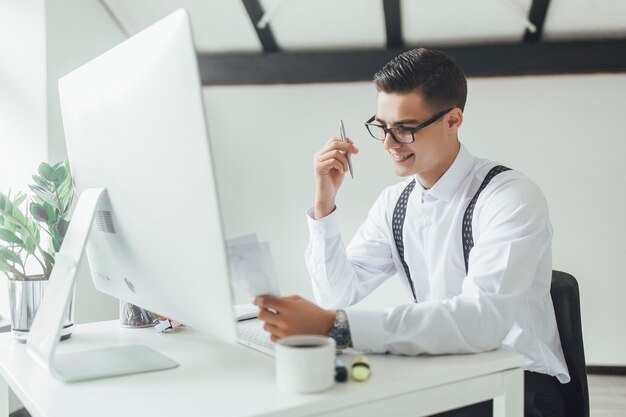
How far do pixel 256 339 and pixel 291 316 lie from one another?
0.20 metres

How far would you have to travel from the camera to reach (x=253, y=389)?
88 cm

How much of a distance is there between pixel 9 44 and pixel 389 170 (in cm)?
247

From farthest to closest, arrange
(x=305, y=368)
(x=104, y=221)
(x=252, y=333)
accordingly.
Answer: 1. (x=252, y=333)
2. (x=104, y=221)
3. (x=305, y=368)

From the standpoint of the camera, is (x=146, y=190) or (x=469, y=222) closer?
(x=146, y=190)

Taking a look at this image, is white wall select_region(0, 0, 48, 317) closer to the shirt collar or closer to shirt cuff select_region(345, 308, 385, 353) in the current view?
the shirt collar

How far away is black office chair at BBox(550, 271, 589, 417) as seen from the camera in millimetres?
1305

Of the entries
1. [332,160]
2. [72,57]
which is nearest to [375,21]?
[72,57]

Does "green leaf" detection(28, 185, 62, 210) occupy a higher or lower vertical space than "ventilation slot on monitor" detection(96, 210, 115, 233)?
higher

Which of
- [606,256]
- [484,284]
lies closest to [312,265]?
[484,284]

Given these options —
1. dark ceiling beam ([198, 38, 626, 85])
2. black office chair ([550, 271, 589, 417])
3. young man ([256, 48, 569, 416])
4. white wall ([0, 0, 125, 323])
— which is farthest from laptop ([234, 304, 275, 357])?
dark ceiling beam ([198, 38, 626, 85])

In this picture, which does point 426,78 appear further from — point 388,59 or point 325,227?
point 388,59

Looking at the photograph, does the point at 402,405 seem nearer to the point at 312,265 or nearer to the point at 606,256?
the point at 312,265

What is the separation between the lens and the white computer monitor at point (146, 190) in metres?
0.79

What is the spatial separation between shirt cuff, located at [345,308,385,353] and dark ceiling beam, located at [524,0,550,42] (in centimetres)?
309
